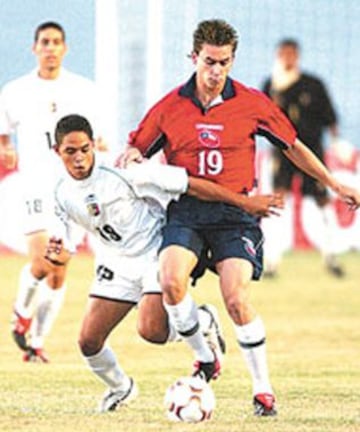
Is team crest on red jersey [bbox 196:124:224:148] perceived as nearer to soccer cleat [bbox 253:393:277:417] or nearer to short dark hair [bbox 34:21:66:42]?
soccer cleat [bbox 253:393:277:417]

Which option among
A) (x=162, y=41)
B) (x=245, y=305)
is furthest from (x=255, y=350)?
(x=162, y=41)

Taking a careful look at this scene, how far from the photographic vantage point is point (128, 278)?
8.73 meters

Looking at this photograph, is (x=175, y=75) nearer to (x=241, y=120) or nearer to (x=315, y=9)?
(x=315, y=9)

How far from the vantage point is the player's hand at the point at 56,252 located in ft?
27.4

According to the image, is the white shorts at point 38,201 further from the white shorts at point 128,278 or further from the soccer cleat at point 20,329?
the white shorts at point 128,278

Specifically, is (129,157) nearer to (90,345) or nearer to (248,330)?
(90,345)

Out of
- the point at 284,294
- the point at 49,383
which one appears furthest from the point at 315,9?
the point at 49,383

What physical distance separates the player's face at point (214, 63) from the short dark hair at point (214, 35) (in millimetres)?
26

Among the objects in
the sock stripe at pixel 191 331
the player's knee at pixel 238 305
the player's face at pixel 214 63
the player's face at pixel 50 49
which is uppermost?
the player's face at pixel 50 49

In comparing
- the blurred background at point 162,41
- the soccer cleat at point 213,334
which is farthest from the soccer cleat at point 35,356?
the soccer cleat at point 213,334

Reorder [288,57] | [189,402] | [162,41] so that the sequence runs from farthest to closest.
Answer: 1. [288,57]
2. [162,41]
3. [189,402]

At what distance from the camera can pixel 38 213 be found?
1172 centimetres

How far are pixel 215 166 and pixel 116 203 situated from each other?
525 mm

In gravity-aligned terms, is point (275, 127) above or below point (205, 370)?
above
